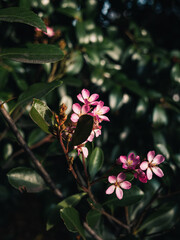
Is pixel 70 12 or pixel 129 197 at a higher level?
pixel 70 12

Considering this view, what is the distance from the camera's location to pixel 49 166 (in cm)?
136

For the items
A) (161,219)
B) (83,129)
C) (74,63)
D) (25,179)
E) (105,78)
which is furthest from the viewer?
(105,78)

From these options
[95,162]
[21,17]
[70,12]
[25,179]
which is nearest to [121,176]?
[95,162]

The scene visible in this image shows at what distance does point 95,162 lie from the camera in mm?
781

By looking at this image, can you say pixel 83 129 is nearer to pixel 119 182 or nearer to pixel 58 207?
pixel 119 182

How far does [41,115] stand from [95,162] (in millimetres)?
274

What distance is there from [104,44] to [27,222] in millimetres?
2735

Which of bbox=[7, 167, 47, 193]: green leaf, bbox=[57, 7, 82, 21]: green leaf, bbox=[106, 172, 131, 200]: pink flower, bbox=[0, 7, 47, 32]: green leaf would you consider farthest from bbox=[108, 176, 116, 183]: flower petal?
bbox=[57, 7, 82, 21]: green leaf

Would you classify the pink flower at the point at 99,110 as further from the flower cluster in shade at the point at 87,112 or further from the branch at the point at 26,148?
the branch at the point at 26,148

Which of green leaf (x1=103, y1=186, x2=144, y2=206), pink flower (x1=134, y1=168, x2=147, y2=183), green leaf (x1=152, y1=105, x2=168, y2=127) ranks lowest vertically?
green leaf (x1=152, y1=105, x2=168, y2=127)

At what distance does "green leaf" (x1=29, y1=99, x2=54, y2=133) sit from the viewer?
1.90 feet

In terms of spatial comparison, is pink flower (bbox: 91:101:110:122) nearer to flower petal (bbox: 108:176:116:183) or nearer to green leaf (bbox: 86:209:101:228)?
flower petal (bbox: 108:176:116:183)

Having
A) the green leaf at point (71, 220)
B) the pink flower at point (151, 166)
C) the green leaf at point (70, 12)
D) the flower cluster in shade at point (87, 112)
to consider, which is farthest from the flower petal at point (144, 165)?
the green leaf at point (70, 12)

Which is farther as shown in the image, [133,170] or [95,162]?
[95,162]
